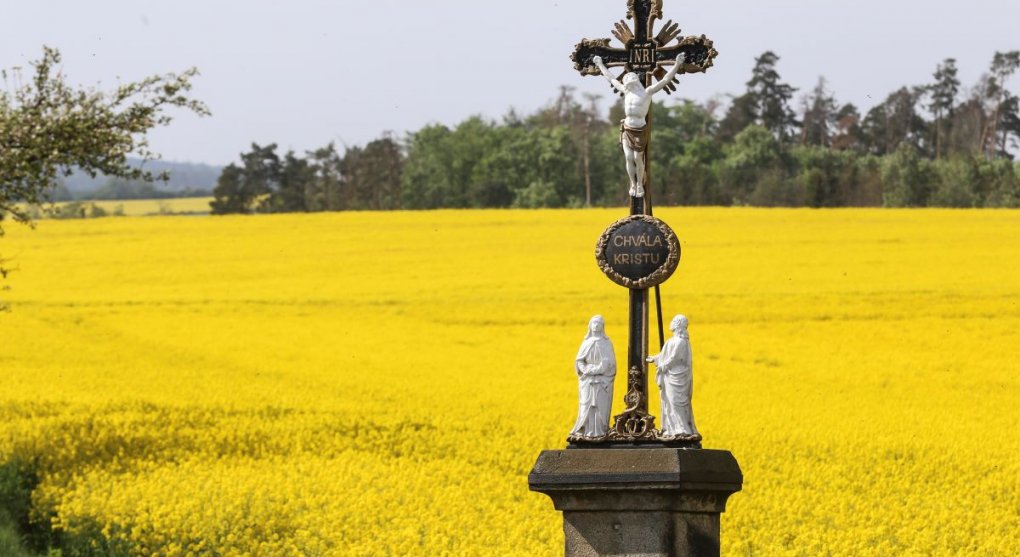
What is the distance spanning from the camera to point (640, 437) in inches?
581

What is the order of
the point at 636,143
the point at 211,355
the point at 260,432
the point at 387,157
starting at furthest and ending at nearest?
the point at 387,157, the point at 211,355, the point at 260,432, the point at 636,143

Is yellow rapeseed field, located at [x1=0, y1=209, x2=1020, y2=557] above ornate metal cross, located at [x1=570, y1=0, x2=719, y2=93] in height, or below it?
below

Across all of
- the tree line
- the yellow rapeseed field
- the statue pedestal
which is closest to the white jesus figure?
the statue pedestal

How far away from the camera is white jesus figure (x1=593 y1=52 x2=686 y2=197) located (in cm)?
1584

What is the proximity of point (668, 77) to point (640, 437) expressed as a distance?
129 inches

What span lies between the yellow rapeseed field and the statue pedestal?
375 centimetres

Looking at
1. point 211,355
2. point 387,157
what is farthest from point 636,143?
point 387,157

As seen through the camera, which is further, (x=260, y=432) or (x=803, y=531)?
(x=260, y=432)

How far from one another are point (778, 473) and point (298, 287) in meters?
24.4

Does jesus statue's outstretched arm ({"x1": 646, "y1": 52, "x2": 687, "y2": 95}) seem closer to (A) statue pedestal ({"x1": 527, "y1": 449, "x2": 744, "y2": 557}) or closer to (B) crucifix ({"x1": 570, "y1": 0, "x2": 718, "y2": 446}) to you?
(B) crucifix ({"x1": 570, "y1": 0, "x2": 718, "y2": 446})

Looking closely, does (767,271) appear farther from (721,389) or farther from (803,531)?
(803,531)

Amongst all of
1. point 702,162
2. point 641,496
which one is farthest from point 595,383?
point 702,162

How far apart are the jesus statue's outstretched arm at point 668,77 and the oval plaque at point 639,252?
47.4 inches

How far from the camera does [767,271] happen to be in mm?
43906
